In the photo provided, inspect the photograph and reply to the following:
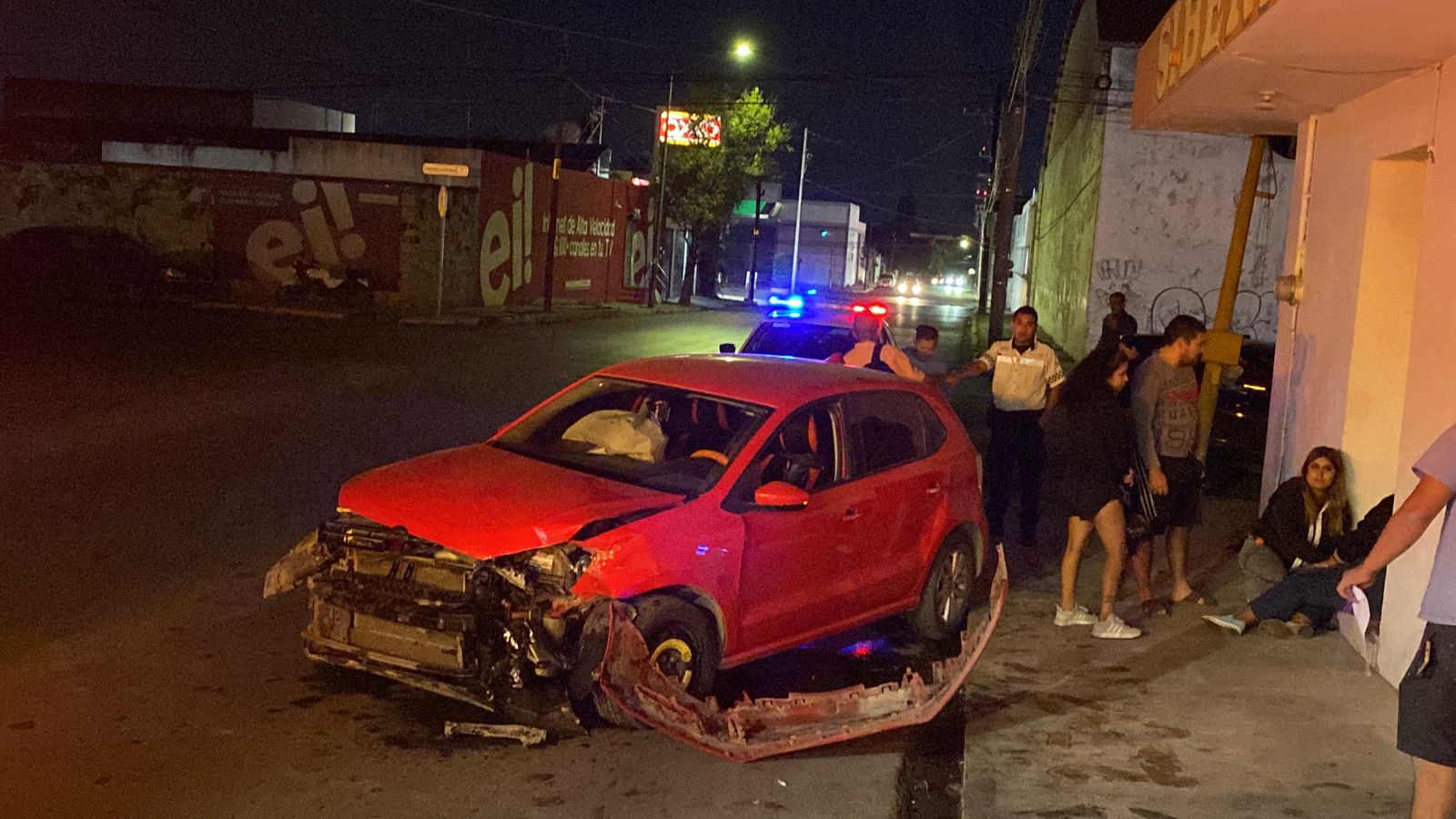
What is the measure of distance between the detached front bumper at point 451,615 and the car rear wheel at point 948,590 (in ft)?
8.73

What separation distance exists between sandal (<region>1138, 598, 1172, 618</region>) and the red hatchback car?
123 cm

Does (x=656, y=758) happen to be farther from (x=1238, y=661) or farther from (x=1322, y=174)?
(x=1322, y=174)

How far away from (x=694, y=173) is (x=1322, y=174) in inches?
1819

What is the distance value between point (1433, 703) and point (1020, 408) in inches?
228

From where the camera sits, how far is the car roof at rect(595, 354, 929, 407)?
6883mm

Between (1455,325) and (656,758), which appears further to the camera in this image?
(1455,325)

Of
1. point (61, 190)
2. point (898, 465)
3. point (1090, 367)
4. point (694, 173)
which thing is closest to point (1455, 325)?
point (1090, 367)

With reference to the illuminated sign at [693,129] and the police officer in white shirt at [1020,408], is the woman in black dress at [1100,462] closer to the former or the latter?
the police officer in white shirt at [1020,408]

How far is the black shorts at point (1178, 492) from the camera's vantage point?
27.5 feet

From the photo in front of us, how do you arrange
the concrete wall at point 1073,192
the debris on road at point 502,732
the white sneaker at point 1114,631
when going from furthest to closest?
the concrete wall at point 1073,192 < the white sneaker at point 1114,631 < the debris on road at point 502,732

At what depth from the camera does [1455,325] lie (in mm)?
6324

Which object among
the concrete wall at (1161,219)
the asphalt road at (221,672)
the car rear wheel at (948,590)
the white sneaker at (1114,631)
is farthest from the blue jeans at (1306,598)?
the concrete wall at (1161,219)

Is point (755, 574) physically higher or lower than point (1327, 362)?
lower

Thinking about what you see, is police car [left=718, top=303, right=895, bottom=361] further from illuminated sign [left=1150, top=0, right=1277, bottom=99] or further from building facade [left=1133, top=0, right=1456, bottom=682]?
illuminated sign [left=1150, top=0, right=1277, bottom=99]
